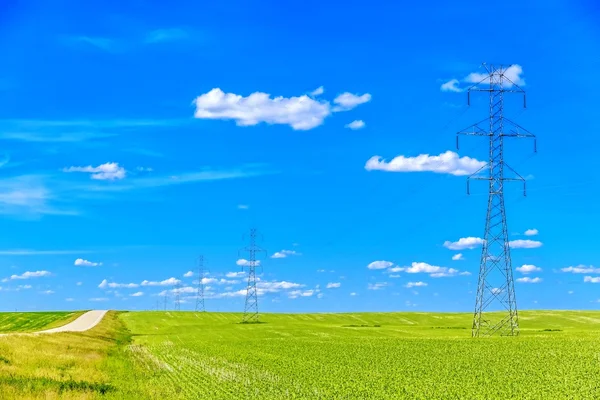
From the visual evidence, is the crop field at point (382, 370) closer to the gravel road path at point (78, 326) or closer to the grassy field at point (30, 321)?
the gravel road path at point (78, 326)

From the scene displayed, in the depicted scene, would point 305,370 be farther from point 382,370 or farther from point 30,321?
point 30,321

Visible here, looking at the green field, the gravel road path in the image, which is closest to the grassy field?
the gravel road path

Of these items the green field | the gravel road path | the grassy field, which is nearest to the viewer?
the green field

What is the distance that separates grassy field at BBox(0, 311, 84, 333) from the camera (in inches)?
4951

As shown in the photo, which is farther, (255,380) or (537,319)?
(537,319)

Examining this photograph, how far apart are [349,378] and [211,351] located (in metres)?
27.3

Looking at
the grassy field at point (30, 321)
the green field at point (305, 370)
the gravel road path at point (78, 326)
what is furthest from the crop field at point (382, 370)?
the grassy field at point (30, 321)

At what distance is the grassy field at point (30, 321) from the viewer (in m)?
126

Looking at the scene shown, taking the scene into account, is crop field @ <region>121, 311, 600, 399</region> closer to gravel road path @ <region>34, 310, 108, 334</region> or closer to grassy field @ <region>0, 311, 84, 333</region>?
gravel road path @ <region>34, 310, 108, 334</region>

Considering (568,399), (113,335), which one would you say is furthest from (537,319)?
(568,399)

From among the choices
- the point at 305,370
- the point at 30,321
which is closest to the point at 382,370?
the point at 305,370

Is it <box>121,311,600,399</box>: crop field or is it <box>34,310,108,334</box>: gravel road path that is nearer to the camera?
<box>121,311,600,399</box>: crop field

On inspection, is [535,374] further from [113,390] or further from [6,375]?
[6,375]

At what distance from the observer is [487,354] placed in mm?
53281
